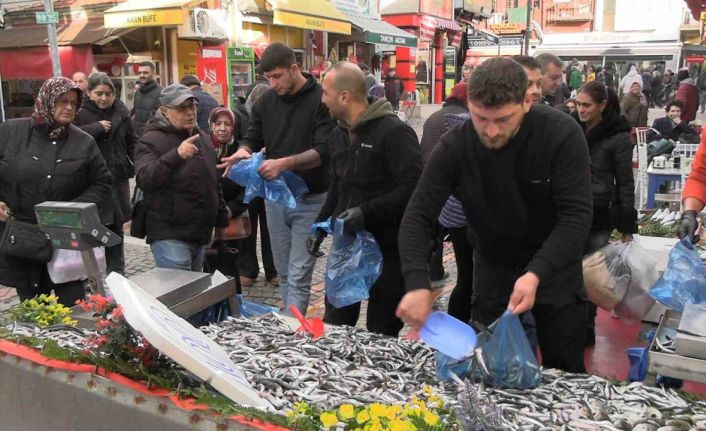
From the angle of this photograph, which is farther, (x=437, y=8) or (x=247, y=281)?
(x=437, y=8)

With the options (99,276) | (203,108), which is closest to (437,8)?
(203,108)

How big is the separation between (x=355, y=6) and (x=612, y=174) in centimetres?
1800

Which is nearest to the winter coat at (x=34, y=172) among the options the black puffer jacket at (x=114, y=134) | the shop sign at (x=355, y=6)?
the black puffer jacket at (x=114, y=134)

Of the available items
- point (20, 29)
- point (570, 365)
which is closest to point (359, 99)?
point (570, 365)

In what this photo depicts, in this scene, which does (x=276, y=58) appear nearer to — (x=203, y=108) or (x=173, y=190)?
(x=173, y=190)

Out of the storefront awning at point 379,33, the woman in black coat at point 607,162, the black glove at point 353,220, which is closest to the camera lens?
the black glove at point 353,220

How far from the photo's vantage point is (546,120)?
8.04 feet

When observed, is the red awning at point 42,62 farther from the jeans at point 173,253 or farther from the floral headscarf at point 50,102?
the jeans at point 173,253

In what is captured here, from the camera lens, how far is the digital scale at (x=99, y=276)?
10.2 ft

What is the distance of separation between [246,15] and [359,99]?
475 inches

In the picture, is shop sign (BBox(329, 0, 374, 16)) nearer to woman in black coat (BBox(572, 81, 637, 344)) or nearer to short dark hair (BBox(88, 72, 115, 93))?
short dark hair (BBox(88, 72, 115, 93))

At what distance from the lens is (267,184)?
419 cm

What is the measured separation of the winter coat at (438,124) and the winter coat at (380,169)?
151 centimetres

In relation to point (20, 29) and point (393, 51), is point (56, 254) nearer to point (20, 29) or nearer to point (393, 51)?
point (20, 29)
